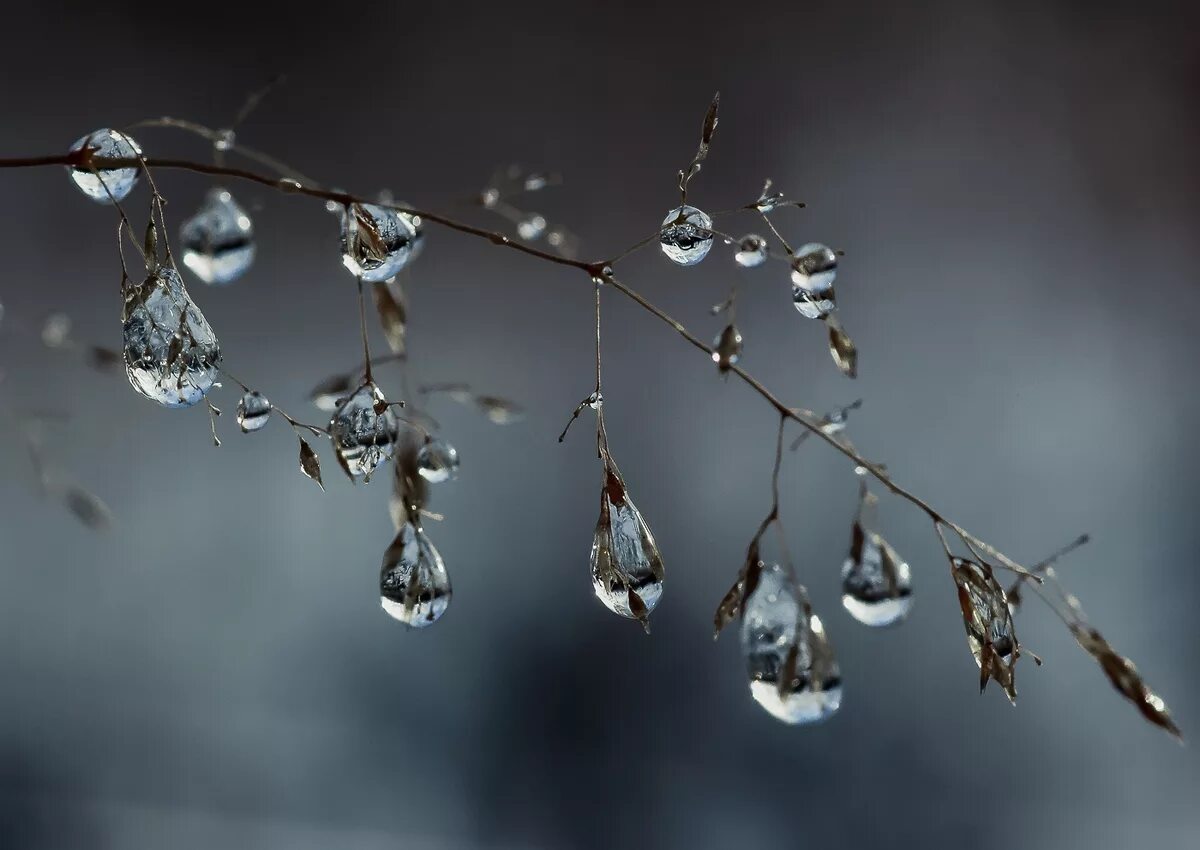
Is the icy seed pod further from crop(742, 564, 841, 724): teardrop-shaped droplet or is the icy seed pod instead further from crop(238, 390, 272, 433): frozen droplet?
crop(742, 564, 841, 724): teardrop-shaped droplet

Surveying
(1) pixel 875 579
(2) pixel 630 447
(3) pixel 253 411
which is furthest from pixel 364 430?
(2) pixel 630 447

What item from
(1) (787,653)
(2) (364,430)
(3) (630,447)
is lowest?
(1) (787,653)

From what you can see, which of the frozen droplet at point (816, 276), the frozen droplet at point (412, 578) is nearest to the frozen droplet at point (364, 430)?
the frozen droplet at point (412, 578)

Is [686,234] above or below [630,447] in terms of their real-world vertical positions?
below

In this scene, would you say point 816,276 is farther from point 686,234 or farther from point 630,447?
point 630,447

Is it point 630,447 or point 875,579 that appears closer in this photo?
point 875,579

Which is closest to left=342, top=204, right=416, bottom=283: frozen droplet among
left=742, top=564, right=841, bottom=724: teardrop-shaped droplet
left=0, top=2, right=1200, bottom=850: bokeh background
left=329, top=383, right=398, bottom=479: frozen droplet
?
left=329, top=383, right=398, bottom=479: frozen droplet

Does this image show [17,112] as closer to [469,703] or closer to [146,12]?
[146,12]
